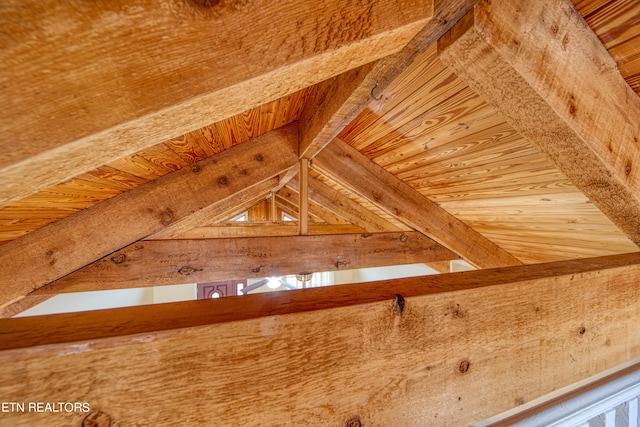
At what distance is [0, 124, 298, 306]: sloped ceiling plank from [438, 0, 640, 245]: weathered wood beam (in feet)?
4.08

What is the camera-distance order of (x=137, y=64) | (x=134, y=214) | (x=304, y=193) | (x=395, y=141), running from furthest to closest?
1. (x=304, y=193)
2. (x=395, y=141)
3. (x=134, y=214)
4. (x=137, y=64)

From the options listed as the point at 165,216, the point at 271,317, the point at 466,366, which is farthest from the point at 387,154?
the point at 271,317

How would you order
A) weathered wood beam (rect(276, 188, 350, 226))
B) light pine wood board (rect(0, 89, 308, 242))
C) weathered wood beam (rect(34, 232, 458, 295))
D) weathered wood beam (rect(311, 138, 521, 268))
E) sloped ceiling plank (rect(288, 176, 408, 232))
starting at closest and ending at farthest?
light pine wood board (rect(0, 89, 308, 242)) < weathered wood beam (rect(34, 232, 458, 295)) < weathered wood beam (rect(311, 138, 521, 268)) < sloped ceiling plank (rect(288, 176, 408, 232)) < weathered wood beam (rect(276, 188, 350, 226))

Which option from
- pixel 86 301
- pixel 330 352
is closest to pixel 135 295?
pixel 86 301

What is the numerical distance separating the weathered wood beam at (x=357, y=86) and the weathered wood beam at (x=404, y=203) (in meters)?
0.40

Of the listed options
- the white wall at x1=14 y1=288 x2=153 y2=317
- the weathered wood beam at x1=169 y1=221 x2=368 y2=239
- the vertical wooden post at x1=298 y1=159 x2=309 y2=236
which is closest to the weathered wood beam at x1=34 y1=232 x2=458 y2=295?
the vertical wooden post at x1=298 y1=159 x2=309 y2=236

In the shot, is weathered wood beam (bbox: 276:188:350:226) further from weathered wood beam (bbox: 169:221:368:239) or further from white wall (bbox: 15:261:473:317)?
white wall (bbox: 15:261:473:317)

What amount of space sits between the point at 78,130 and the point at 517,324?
Result: 2.57ft

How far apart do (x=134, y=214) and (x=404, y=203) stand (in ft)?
5.75

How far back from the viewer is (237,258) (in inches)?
72.2

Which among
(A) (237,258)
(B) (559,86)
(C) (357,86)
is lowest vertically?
(A) (237,258)

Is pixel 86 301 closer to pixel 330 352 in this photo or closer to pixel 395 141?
pixel 395 141

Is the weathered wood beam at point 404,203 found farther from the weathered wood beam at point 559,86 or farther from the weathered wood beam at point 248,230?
the weathered wood beam at point 559,86

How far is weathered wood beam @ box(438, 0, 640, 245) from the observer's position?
0.57m
